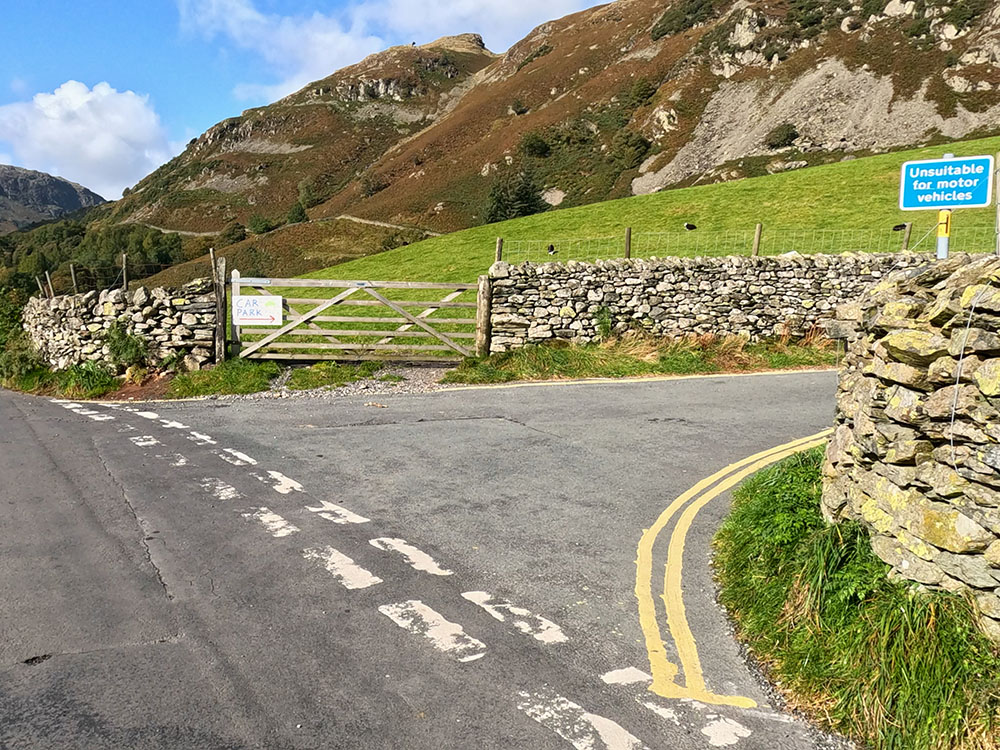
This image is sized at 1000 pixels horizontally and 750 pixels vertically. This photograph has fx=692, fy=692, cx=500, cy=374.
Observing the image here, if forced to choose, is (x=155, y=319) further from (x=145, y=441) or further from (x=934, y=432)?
(x=934, y=432)

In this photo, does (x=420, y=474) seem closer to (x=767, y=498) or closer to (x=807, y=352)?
(x=767, y=498)

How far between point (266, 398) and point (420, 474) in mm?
6432

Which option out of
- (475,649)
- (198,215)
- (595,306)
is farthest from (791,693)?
(198,215)

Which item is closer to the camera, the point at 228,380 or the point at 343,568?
the point at 343,568

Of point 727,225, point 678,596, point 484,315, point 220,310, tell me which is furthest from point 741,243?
point 678,596

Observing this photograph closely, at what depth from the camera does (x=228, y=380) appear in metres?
14.6

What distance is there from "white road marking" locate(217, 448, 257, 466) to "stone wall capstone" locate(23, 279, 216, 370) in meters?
7.03

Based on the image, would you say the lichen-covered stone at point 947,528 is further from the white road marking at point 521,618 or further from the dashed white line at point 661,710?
the white road marking at point 521,618

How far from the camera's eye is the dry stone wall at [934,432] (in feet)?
12.0

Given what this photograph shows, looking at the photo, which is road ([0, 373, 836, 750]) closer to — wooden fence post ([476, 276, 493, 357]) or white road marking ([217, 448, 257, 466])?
white road marking ([217, 448, 257, 466])

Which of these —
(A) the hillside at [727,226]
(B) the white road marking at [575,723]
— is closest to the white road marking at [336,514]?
(B) the white road marking at [575,723]

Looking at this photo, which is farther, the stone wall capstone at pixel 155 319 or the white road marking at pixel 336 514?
the stone wall capstone at pixel 155 319

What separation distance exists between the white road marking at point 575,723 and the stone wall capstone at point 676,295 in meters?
13.0

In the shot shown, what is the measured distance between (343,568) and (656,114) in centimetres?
8133
